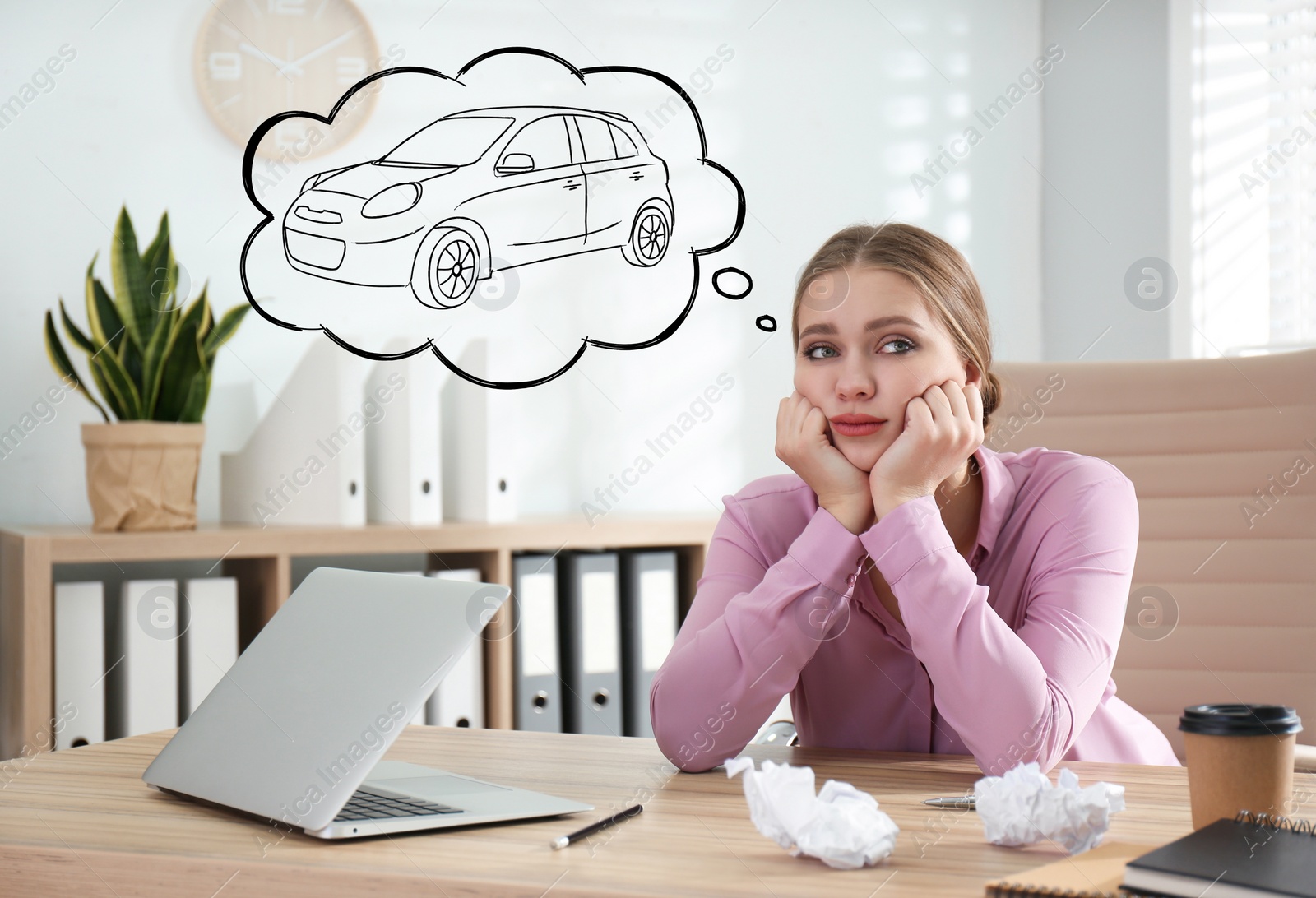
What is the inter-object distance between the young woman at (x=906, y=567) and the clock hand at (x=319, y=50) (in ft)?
4.99

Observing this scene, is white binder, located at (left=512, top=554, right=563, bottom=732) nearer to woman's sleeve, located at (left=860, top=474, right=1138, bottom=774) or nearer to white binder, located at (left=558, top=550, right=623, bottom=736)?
white binder, located at (left=558, top=550, right=623, bottom=736)

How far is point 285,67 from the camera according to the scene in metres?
2.38

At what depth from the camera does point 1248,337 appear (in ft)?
8.32

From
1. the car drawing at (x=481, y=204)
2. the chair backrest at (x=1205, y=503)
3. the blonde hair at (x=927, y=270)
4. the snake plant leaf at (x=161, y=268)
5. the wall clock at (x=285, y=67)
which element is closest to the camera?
the blonde hair at (x=927, y=270)

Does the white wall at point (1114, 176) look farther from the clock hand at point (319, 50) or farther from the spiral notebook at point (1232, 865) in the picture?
the spiral notebook at point (1232, 865)

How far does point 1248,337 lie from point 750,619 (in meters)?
1.95

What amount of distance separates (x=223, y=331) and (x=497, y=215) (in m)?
0.71

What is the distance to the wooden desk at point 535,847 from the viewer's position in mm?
672

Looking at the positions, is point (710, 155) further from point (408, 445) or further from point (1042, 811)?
point (1042, 811)

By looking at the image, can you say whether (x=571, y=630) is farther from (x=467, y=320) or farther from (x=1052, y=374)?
(x=1052, y=374)

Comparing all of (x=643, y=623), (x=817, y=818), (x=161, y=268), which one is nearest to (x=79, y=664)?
(x=161, y=268)

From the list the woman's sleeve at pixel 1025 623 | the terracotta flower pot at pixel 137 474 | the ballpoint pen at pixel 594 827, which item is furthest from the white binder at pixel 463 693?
the ballpoint pen at pixel 594 827

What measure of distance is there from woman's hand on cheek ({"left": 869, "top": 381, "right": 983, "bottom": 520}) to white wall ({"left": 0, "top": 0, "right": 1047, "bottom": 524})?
1477 millimetres

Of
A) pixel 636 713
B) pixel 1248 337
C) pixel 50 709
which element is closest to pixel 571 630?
pixel 636 713
